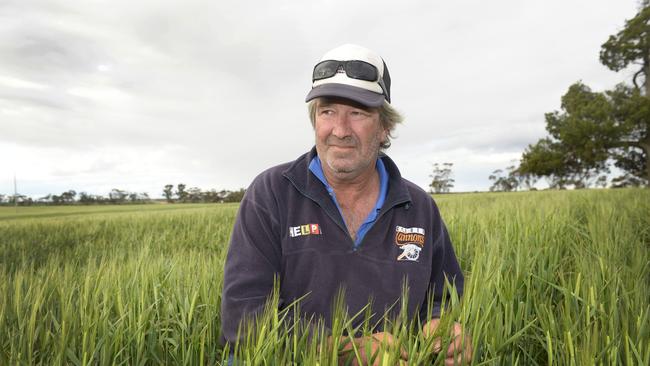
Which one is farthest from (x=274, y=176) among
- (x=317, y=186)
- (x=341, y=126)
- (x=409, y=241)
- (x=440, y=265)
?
(x=440, y=265)

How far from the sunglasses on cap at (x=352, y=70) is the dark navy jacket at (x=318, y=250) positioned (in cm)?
58

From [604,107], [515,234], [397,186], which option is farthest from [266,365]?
[604,107]

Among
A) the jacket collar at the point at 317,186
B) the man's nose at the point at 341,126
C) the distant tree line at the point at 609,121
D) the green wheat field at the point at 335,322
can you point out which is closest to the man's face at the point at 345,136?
the man's nose at the point at 341,126

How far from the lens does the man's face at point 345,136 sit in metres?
2.23

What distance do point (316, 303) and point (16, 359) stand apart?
128 cm

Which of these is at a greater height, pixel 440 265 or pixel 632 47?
pixel 632 47

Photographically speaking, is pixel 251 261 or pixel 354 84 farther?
pixel 354 84

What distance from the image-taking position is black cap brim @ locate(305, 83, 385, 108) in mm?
2150

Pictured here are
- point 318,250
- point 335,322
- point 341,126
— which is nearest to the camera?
point 335,322

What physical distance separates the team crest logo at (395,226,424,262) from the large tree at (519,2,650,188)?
31.2 metres

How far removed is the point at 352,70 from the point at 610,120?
1293 inches

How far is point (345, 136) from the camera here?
7.30 ft

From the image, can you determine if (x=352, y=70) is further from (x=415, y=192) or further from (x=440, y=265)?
(x=440, y=265)

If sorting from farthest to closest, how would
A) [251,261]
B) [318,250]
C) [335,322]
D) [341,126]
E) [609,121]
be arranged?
[609,121] < [341,126] < [318,250] < [251,261] < [335,322]
